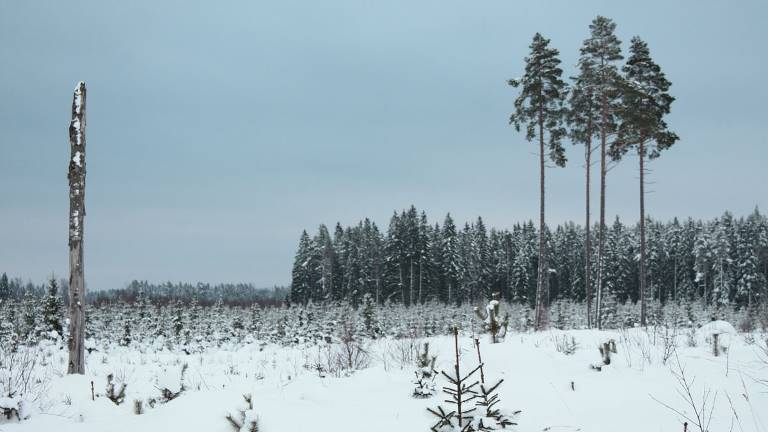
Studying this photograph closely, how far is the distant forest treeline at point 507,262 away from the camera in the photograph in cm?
5369

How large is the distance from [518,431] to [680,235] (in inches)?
2799

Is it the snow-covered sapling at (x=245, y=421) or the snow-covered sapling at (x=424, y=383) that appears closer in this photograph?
the snow-covered sapling at (x=245, y=421)

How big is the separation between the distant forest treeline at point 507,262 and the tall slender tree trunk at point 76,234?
44.2 meters

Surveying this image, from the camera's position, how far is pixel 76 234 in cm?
848

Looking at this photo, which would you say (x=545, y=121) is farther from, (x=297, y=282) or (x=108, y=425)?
(x=297, y=282)

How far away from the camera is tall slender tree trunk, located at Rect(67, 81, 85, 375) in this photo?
27.3ft

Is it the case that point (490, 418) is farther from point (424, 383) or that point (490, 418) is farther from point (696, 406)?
point (696, 406)

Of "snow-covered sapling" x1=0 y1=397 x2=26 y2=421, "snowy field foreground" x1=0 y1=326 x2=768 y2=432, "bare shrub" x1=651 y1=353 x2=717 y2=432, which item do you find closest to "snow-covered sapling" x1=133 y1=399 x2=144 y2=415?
"snowy field foreground" x1=0 y1=326 x2=768 y2=432

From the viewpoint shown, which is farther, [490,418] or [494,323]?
[494,323]

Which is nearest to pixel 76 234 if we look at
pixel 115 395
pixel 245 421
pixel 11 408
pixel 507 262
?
pixel 115 395

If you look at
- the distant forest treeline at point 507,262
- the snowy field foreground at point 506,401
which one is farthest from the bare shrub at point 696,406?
the distant forest treeline at point 507,262

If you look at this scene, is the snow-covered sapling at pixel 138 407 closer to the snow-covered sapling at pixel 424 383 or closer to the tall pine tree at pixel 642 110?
the snow-covered sapling at pixel 424 383

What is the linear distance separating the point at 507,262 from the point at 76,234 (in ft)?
208

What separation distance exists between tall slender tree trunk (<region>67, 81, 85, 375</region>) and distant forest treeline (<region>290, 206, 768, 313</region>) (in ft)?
145
